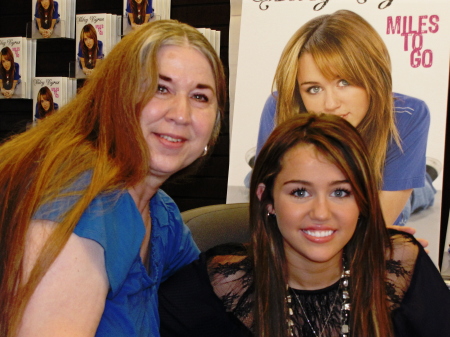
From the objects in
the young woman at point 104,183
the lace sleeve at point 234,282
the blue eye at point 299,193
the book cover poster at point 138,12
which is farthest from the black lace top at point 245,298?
the book cover poster at point 138,12

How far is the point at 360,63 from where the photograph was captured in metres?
2.27

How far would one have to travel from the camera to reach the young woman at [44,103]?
10.1 ft

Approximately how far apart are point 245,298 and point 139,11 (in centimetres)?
172

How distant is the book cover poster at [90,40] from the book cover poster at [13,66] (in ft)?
1.19

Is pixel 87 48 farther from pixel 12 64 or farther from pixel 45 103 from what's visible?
pixel 12 64

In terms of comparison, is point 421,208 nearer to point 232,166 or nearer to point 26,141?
point 232,166

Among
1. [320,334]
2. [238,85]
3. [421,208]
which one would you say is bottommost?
[320,334]

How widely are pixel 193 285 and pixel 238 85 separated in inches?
41.8

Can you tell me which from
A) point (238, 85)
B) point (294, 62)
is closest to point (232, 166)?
point (238, 85)

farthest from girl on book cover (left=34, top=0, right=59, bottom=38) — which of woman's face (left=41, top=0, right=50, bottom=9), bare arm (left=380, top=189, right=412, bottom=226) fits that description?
bare arm (left=380, top=189, right=412, bottom=226)

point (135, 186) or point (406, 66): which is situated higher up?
point (406, 66)

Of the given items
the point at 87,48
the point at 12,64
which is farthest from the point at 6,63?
the point at 87,48

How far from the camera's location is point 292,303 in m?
1.68

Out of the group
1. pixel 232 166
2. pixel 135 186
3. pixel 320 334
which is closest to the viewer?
pixel 135 186
